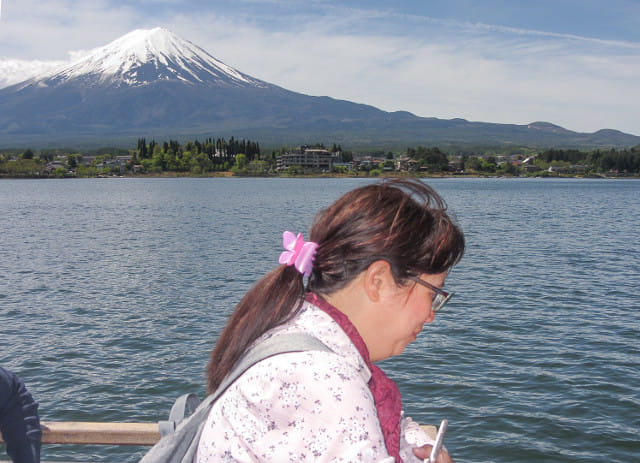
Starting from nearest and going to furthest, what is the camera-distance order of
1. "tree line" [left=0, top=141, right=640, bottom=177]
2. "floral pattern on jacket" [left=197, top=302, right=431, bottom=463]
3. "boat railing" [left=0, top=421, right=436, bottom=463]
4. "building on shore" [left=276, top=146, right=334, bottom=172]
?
"floral pattern on jacket" [left=197, top=302, right=431, bottom=463] → "boat railing" [left=0, top=421, right=436, bottom=463] → "tree line" [left=0, top=141, right=640, bottom=177] → "building on shore" [left=276, top=146, right=334, bottom=172]

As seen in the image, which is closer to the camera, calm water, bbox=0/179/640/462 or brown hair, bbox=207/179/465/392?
brown hair, bbox=207/179/465/392

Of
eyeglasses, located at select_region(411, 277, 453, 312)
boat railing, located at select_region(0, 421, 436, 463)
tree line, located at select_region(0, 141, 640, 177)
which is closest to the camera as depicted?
eyeglasses, located at select_region(411, 277, 453, 312)

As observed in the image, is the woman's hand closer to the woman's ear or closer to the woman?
the woman

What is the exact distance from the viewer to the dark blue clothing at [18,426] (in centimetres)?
316

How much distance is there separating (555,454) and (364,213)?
7619 mm

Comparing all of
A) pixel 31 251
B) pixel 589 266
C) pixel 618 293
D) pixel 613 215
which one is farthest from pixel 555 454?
pixel 613 215

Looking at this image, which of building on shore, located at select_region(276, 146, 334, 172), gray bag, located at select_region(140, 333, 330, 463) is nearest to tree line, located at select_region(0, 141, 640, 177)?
building on shore, located at select_region(276, 146, 334, 172)

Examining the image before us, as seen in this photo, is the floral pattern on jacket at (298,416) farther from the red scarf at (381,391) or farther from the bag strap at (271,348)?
the red scarf at (381,391)

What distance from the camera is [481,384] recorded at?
9.91 metres

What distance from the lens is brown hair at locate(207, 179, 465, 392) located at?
1.43 metres

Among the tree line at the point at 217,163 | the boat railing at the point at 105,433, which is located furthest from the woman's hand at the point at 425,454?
the tree line at the point at 217,163

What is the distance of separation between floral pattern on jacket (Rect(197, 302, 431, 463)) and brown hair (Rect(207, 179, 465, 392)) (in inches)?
7.9

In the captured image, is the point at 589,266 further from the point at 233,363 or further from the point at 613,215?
the point at 613,215

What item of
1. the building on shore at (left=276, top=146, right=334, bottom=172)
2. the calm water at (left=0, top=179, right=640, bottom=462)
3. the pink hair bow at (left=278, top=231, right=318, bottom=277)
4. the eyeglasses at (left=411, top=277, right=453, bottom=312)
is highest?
the pink hair bow at (left=278, top=231, right=318, bottom=277)
